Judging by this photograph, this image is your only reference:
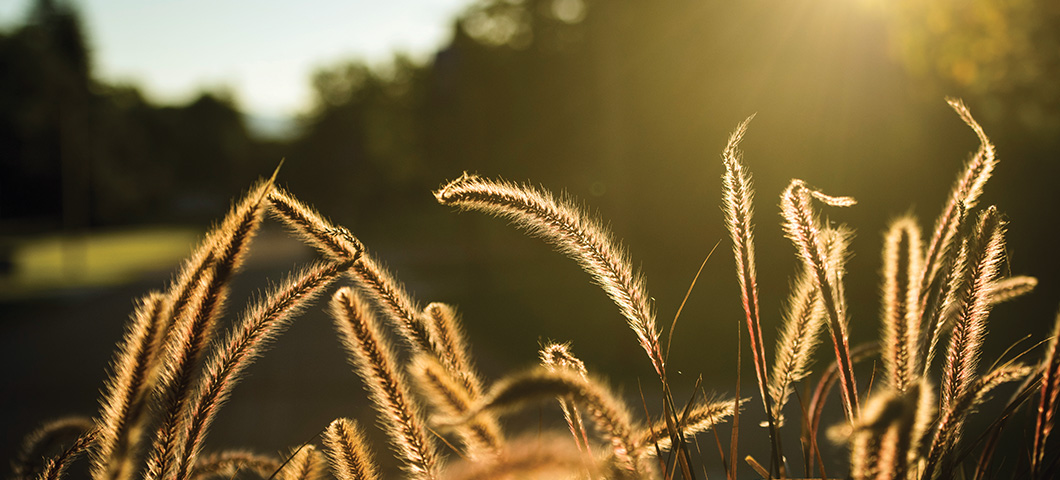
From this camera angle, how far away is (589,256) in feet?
3.77

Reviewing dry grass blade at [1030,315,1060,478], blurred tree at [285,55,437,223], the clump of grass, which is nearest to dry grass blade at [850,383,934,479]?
the clump of grass

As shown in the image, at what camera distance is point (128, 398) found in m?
0.97

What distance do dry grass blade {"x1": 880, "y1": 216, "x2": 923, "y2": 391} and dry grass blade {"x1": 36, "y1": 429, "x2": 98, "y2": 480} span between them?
4.31 feet

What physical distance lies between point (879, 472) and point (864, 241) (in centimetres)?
1362

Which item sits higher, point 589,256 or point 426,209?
point 426,209

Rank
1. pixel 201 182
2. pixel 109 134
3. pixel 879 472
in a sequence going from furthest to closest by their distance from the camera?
1. pixel 201 182
2. pixel 109 134
3. pixel 879 472

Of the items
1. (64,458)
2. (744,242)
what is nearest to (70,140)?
(64,458)

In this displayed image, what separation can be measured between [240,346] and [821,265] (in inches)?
34.7

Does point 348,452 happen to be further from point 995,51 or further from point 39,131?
point 39,131

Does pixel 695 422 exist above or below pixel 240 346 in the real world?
below

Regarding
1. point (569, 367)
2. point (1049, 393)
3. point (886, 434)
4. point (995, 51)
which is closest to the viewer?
point (886, 434)

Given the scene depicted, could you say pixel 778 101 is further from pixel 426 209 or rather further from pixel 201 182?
pixel 201 182

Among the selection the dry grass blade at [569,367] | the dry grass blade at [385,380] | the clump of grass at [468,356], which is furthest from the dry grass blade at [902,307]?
the dry grass blade at [385,380]

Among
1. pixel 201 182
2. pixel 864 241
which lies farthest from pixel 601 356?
pixel 201 182
